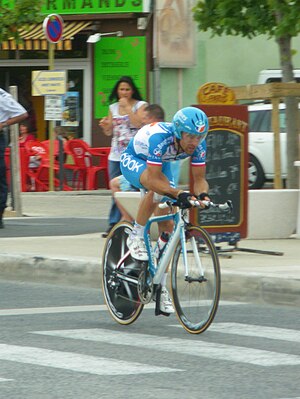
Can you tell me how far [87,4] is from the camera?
2567cm

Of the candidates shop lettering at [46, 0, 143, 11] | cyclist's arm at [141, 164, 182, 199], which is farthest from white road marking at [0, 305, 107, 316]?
shop lettering at [46, 0, 143, 11]

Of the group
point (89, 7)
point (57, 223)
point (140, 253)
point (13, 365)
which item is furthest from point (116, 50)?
point (13, 365)

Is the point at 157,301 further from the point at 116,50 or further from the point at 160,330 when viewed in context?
the point at 116,50

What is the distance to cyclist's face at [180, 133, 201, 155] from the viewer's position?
829 centimetres

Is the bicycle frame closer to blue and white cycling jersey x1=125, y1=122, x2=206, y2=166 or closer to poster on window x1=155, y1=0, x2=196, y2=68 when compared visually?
blue and white cycling jersey x1=125, y1=122, x2=206, y2=166

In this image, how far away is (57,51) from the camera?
26453 mm

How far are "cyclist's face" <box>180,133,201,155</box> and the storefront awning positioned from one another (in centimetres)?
1710

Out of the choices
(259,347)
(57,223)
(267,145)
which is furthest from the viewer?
(267,145)

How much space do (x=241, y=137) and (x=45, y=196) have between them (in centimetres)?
958

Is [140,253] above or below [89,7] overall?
below

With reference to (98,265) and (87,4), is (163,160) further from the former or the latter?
(87,4)

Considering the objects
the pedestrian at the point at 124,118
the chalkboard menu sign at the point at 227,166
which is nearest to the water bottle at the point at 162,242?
the chalkboard menu sign at the point at 227,166

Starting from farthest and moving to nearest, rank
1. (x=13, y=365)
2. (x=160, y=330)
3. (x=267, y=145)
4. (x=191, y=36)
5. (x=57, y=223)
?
(x=191, y=36), (x=267, y=145), (x=57, y=223), (x=160, y=330), (x=13, y=365)

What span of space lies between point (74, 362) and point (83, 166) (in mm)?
16076
